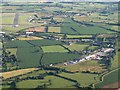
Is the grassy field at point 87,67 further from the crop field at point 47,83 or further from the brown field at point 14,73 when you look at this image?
the brown field at point 14,73

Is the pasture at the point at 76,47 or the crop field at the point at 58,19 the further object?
the crop field at the point at 58,19

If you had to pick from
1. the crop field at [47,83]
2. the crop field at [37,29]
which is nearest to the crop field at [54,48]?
the crop field at [47,83]

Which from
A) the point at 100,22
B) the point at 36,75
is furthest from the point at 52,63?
the point at 100,22

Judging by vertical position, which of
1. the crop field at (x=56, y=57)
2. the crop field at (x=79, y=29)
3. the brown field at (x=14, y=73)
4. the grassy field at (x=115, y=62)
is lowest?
the brown field at (x=14, y=73)

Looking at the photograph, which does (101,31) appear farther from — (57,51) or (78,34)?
(57,51)

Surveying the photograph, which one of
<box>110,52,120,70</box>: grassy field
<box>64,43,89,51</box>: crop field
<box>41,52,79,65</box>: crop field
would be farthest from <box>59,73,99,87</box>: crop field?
<box>64,43,89,51</box>: crop field

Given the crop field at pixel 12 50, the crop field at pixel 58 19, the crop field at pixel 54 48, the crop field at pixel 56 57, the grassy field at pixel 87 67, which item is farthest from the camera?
the crop field at pixel 58 19

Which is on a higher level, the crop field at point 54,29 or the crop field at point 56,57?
the crop field at point 54,29

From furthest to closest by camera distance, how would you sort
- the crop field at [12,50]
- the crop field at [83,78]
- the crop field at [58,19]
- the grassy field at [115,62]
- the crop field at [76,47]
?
the crop field at [58,19]
the crop field at [76,47]
the crop field at [12,50]
the grassy field at [115,62]
the crop field at [83,78]
